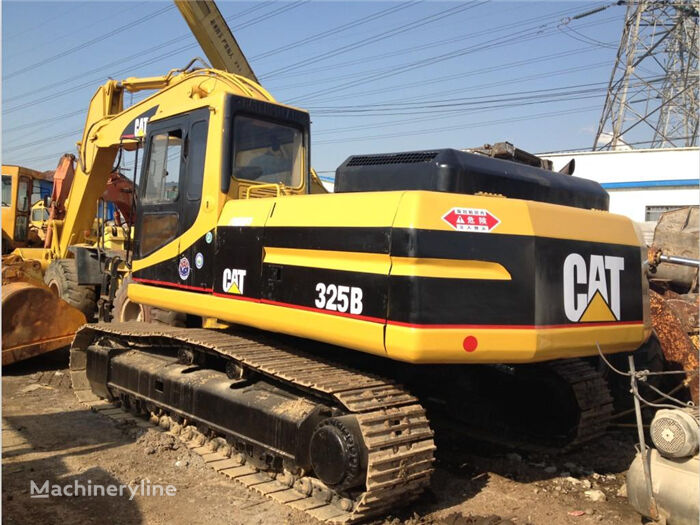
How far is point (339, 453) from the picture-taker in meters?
3.39

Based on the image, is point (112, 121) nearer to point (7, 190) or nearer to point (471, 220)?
point (7, 190)

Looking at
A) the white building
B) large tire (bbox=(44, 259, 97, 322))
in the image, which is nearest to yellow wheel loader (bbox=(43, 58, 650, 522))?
large tire (bbox=(44, 259, 97, 322))

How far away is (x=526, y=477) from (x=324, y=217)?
2.36 metres

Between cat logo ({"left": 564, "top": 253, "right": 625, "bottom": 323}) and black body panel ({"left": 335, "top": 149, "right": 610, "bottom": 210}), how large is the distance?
656 mm

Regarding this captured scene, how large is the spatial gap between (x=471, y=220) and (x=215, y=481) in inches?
98.8

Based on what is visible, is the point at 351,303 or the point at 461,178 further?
the point at 461,178

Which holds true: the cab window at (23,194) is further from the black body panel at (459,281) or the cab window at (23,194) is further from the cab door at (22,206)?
the black body panel at (459,281)

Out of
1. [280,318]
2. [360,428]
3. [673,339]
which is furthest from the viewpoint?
[673,339]

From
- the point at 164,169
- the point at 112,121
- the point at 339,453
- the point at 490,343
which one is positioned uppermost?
the point at 112,121

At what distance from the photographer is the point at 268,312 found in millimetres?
4066

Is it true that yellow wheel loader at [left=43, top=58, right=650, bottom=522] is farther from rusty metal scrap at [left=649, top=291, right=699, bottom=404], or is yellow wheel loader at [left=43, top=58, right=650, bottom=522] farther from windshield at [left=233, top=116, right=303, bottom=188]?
rusty metal scrap at [left=649, top=291, right=699, bottom=404]

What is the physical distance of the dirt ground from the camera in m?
3.70

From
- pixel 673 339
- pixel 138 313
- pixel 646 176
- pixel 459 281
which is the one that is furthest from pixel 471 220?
pixel 646 176

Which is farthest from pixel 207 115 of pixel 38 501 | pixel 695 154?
pixel 695 154
